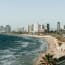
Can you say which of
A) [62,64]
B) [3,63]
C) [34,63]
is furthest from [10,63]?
[62,64]

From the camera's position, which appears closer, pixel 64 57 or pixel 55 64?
A: pixel 55 64

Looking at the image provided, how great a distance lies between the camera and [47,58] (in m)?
41.5

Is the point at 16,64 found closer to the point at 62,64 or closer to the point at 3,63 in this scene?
the point at 3,63

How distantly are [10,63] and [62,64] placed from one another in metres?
18.3

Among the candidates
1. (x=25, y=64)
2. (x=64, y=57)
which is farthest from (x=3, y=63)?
(x=64, y=57)

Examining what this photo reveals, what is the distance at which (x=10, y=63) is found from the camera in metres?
55.2

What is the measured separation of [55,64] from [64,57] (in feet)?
22.5

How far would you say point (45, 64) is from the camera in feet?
137

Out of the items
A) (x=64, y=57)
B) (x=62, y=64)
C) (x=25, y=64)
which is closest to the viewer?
(x=62, y=64)

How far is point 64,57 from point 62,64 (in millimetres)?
8326

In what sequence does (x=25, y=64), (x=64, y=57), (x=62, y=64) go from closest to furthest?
(x=62, y=64) < (x=64, y=57) < (x=25, y=64)

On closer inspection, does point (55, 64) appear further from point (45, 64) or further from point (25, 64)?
point (25, 64)

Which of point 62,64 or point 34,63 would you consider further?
point 34,63

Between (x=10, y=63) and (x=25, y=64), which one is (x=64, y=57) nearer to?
(x=25, y=64)
